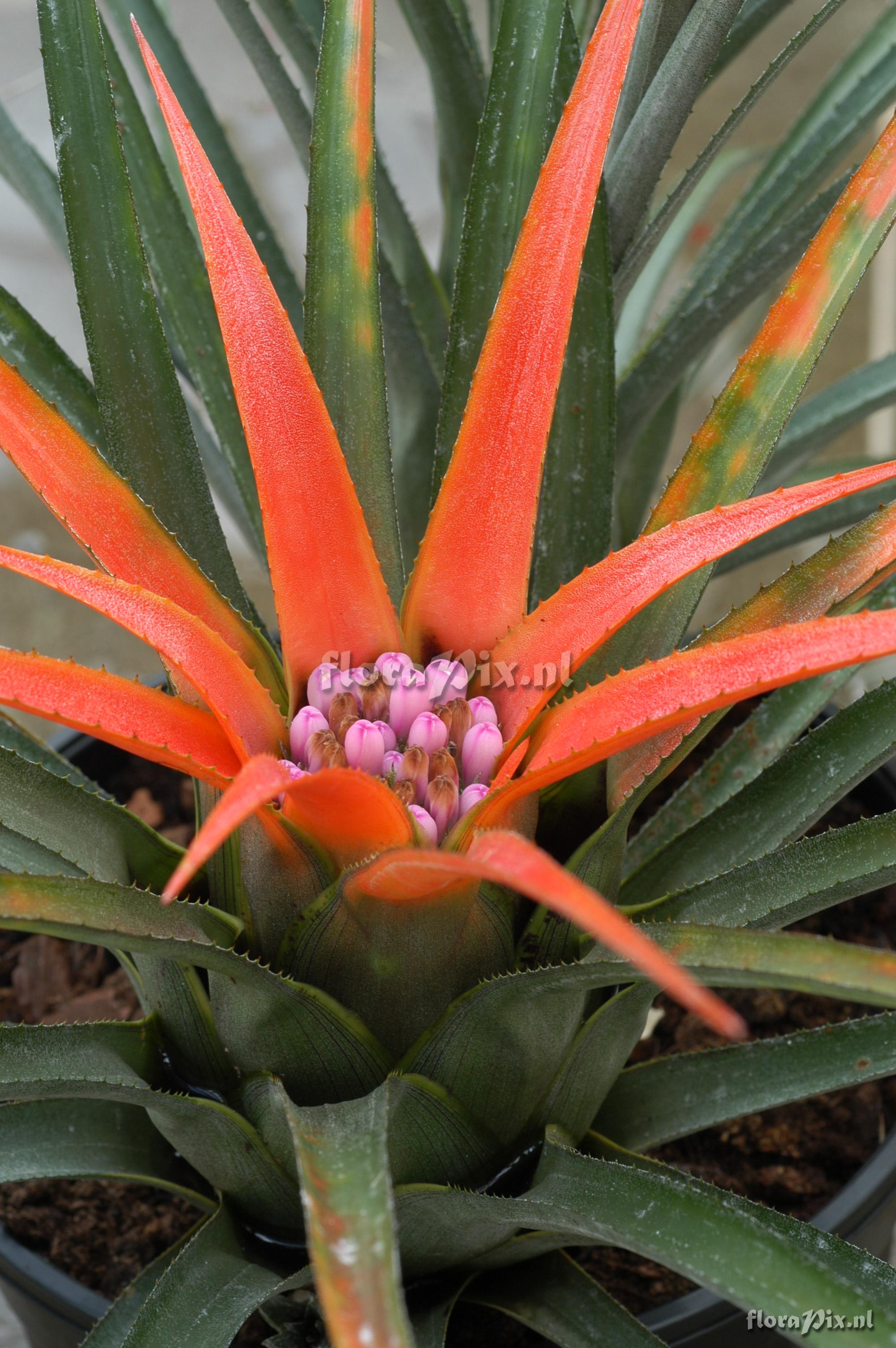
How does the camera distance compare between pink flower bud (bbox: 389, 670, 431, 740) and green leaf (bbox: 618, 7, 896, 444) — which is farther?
green leaf (bbox: 618, 7, 896, 444)

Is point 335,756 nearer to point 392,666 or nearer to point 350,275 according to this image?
point 392,666

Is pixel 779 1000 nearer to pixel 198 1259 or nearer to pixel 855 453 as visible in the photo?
pixel 198 1259

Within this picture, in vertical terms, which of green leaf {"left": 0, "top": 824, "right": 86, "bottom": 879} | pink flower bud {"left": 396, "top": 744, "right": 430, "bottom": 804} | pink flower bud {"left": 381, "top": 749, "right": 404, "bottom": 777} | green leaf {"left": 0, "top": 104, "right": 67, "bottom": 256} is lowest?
pink flower bud {"left": 396, "top": 744, "right": 430, "bottom": 804}

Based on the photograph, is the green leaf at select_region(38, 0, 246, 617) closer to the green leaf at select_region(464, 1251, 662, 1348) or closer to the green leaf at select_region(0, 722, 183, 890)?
the green leaf at select_region(0, 722, 183, 890)

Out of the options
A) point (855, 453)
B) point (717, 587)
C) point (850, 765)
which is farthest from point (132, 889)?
point (855, 453)

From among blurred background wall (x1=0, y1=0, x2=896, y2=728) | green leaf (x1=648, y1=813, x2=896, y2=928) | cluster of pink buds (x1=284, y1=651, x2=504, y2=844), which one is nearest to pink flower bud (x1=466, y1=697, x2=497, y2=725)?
cluster of pink buds (x1=284, y1=651, x2=504, y2=844)

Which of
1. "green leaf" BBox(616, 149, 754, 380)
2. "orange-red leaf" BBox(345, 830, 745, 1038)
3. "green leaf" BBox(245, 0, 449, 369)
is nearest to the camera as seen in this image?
"orange-red leaf" BBox(345, 830, 745, 1038)

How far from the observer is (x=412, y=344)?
0.73 metres

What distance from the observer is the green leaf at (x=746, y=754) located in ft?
2.00

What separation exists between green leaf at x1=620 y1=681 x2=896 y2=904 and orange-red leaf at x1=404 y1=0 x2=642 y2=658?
0.16 m

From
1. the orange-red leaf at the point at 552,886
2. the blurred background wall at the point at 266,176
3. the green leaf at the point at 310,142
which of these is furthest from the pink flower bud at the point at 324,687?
the blurred background wall at the point at 266,176

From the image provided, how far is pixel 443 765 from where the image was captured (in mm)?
421

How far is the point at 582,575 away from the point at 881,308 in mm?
1282

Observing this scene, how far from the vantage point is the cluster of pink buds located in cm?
42
